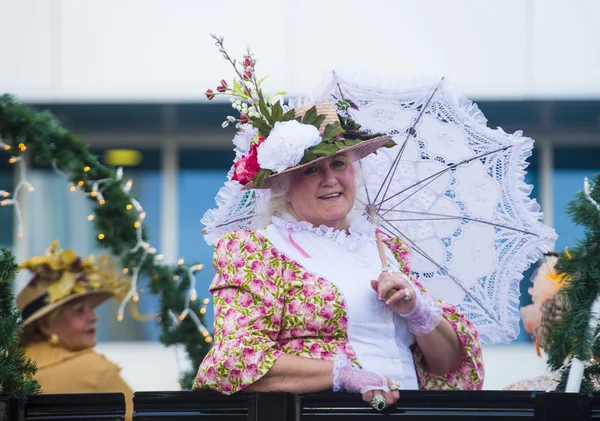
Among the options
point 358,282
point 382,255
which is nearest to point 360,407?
point 358,282

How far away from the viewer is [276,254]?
136 inches

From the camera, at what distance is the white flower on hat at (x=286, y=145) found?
3420mm

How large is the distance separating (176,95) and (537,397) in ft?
19.0

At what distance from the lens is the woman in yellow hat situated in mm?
5273

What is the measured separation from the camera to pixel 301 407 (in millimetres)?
2922

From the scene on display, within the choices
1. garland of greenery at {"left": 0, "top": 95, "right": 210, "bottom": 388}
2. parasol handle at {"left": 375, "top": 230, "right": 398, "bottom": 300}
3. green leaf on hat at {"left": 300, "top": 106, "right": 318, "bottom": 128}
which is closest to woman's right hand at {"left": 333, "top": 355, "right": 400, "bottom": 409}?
parasol handle at {"left": 375, "top": 230, "right": 398, "bottom": 300}

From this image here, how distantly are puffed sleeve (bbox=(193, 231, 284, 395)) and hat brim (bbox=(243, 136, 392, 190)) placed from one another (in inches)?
8.1

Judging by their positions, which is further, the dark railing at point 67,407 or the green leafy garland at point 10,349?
the green leafy garland at point 10,349

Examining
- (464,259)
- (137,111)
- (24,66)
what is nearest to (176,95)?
(137,111)

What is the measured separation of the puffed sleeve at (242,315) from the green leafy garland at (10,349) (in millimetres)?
652

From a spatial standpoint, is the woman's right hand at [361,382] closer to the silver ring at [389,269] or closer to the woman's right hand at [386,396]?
the woman's right hand at [386,396]

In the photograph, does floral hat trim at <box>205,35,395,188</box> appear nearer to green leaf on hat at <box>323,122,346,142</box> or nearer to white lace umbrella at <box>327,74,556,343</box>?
green leaf on hat at <box>323,122,346,142</box>

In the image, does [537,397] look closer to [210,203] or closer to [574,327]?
[574,327]

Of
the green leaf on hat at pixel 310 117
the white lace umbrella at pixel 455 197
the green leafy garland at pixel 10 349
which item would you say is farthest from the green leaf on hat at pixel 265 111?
the green leafy garland at pixel 10 349
